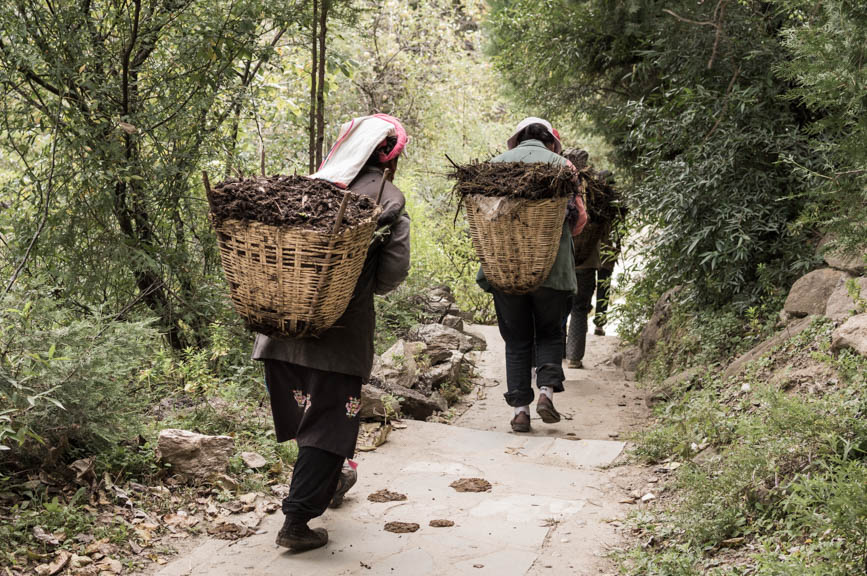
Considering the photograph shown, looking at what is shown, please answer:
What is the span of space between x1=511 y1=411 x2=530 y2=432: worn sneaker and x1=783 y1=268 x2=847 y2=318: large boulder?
6.43 feet

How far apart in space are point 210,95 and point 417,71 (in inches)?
384

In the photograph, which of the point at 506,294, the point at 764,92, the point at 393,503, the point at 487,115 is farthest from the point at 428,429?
the point at 487,115

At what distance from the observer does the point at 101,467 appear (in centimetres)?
407

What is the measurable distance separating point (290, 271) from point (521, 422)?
3.10 m

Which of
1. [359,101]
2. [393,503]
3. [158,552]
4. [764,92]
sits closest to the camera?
[158,552]

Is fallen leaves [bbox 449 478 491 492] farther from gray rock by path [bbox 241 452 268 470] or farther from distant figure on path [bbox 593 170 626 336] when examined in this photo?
distant figure on path [bbox 593 170 626 336]

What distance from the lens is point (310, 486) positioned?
145 inches

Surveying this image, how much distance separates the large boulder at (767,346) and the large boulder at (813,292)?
0.09m

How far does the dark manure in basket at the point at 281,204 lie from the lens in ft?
10.6

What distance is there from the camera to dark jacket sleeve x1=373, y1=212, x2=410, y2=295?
3730mm

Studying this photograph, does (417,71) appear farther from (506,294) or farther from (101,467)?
(101,467)

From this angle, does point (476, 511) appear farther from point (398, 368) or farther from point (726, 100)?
point (726, 100)

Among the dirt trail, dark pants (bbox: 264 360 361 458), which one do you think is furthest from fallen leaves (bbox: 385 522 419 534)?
dark pants (bbox: 264 360 361 458)

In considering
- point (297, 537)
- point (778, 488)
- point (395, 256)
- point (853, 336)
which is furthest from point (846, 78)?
point (297, 537)
